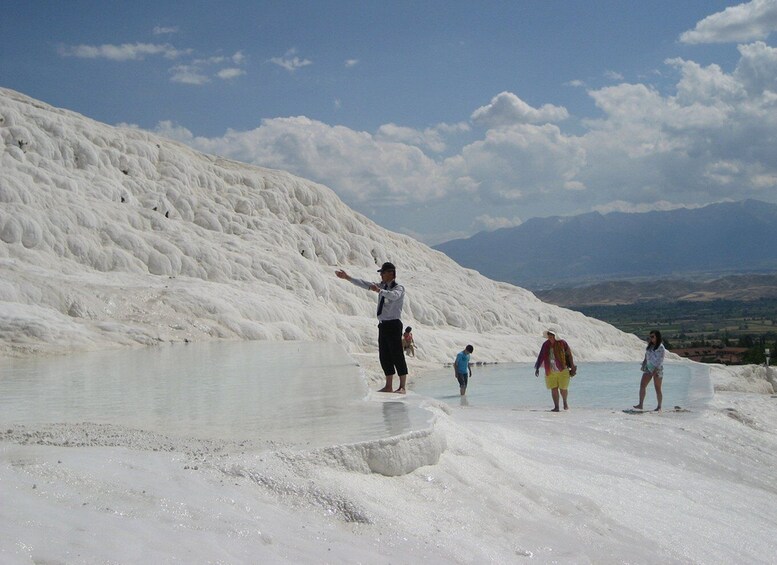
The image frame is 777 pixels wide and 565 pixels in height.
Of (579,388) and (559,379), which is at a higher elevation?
(559,379)

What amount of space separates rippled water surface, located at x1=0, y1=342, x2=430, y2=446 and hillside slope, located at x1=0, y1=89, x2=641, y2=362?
371 cm

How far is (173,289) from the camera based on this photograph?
2152cm

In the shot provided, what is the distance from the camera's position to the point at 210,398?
8.16 m

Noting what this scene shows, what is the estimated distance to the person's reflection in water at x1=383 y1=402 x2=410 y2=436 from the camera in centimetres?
613

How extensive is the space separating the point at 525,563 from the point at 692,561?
1910 mm

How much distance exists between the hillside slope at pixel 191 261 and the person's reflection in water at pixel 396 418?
855 centimetres

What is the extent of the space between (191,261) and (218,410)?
72.3 feet

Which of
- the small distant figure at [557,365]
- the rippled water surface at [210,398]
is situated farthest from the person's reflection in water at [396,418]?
the small distant figure at [557,365]

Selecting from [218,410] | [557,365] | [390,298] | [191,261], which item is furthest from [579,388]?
[191,261]

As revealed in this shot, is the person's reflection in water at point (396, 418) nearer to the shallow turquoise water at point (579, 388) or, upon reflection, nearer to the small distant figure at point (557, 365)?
the small distant figure at point (557, 365)

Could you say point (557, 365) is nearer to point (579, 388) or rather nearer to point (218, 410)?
point (579, 388)

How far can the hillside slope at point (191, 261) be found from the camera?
60.6 feet

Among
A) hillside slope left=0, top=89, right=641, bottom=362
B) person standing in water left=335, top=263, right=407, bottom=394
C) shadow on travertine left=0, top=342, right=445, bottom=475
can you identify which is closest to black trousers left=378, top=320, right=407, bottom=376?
person standing in water left=335, top=263, right=407, bottom=394

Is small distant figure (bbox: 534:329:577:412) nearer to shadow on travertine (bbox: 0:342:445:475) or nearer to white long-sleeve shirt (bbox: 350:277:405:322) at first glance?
shadow on travertine (bbox: 0:342:445:475)
